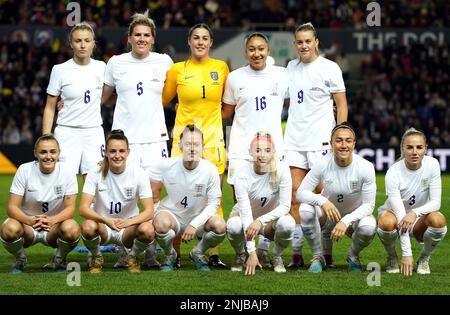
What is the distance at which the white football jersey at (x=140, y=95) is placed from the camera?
28.4ft

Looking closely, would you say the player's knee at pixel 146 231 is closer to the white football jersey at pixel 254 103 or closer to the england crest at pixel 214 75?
the white football jersey at pixel 254 103

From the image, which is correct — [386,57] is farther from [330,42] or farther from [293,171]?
[293,171]

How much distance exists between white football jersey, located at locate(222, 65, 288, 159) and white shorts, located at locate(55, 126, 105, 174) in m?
1.32

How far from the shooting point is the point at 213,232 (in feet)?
26.1

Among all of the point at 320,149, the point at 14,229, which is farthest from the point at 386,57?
the point at 14,229

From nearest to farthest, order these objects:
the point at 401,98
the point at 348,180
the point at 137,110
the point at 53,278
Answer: the point at 53,278
the point at 348,180
the point at 137,110
the point at 401,98

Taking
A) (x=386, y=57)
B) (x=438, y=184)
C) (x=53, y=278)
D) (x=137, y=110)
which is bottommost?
(x=53, y=278)

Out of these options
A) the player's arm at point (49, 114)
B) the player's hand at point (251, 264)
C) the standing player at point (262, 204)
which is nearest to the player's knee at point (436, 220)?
the standing player at point (262, 204)

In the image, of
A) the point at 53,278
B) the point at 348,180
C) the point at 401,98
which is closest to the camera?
the point at 53,278

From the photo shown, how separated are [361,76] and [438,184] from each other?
1560 centimetres

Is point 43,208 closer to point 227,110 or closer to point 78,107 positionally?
point 78,107

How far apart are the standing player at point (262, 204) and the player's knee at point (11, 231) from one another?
157cm

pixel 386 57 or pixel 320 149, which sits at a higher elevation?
pixel 386 57

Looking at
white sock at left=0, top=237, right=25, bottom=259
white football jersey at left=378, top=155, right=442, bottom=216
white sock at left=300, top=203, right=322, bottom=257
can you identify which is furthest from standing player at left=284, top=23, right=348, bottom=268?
white sock at left=0, top=237, right=25, bottom=259
